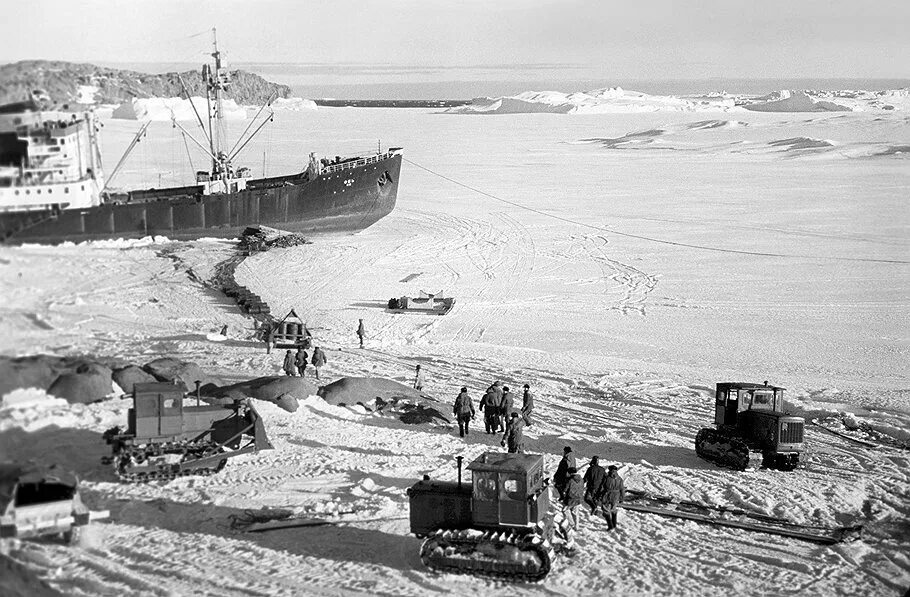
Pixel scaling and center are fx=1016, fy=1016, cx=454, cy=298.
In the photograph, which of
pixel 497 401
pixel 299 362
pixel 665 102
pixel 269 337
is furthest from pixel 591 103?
pixel 497 401

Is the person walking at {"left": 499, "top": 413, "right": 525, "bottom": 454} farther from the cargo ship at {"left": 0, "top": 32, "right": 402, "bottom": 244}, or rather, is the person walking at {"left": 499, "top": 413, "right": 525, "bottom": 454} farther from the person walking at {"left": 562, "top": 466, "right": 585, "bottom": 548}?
the cargo ship at {"left": 0, "top": 32, "right": 402, "bottom": 244}

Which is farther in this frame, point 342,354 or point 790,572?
point 342,354

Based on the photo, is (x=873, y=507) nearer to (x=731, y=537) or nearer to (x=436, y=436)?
(x=731, y=537)

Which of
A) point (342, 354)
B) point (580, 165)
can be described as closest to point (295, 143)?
point (580, 165)

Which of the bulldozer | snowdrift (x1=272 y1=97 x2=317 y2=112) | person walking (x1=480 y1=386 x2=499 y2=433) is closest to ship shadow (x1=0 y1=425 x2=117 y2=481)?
person walking (x1=480 y1=386 x2=499 y2=433)

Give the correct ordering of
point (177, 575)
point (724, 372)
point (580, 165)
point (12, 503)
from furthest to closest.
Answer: point (580, 165)
point (724, 372)
point (177, 575)
point (12, 503)

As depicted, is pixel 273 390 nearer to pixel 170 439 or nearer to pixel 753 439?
pixel 170 439
